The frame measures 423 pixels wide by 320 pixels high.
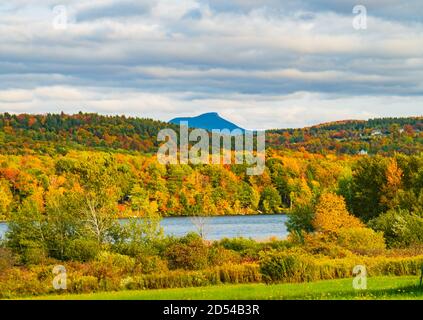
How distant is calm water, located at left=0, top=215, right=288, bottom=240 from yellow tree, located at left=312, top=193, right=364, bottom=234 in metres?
10.3

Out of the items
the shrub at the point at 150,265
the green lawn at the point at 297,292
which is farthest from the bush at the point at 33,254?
the green lawn at the point at 297,292

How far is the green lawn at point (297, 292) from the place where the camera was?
21.8 m

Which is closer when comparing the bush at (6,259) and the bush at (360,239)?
the bush at (6,259)

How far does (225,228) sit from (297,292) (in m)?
56.2

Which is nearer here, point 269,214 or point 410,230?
point 410,230

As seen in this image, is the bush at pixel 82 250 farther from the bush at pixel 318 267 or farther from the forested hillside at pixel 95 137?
the forested hillside at pixel 95 137

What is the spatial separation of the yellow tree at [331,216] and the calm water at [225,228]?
1032 centimetres

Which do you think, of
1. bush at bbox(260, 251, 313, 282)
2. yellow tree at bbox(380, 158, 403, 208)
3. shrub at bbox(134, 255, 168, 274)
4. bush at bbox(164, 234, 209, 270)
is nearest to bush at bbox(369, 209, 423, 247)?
yellow tree at bbox(380, 158, 403, 208)

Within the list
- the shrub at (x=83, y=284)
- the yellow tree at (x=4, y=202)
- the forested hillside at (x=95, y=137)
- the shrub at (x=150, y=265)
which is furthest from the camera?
the forested hillside at (x=95, y=137)

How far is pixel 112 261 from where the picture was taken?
116ft

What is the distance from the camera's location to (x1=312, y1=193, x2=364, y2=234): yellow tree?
1907 inches
